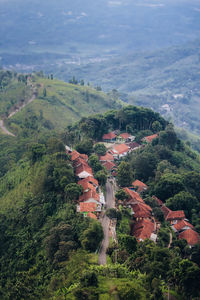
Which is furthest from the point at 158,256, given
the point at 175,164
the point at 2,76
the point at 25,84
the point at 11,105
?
the point at 2,76

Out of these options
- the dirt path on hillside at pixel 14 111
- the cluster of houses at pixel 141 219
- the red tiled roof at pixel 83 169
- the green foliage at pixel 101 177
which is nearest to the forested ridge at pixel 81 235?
the green foliage at pixel 101 177

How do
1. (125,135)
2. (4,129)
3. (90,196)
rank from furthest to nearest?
(4,129)
(125,135)
(90,196)

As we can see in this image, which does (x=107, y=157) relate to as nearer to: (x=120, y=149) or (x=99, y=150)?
(x=99, y=150)

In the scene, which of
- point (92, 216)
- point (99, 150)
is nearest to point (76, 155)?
point (99, 150)

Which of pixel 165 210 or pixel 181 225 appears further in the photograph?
pixel 165 210

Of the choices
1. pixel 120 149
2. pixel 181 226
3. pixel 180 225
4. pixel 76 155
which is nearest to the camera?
pixel 181 226

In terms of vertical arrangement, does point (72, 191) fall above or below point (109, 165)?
above

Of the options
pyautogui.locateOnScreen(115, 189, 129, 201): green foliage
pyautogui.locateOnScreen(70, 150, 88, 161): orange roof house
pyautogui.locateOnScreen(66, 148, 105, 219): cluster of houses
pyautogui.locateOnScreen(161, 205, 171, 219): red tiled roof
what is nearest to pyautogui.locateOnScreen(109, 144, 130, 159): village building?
pyautogui.locateOnScreen(70, 150, 88, 161): orange roof house

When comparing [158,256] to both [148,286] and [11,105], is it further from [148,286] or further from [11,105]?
[11,105]
